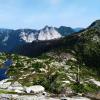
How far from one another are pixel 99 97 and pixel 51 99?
34.3m

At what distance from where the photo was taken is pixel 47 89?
650 feet

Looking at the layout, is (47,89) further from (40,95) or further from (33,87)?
(40,95)

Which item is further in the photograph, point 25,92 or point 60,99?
point 25,92

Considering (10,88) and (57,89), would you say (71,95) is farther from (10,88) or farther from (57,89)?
(10,88)

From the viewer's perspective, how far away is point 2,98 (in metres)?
160

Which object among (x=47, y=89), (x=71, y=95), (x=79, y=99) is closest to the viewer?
(x=79, y=99)

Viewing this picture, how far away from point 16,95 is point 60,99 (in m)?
21.2

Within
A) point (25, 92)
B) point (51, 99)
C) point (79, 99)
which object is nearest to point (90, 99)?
point (79, 99)

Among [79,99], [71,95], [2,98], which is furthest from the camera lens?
[71,95]

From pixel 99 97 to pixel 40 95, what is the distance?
109 feet

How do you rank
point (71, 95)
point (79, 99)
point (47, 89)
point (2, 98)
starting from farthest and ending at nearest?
1. point (47, 89)
2. point (71, 95)
3. point (79, 99)
4. point (2, 98)

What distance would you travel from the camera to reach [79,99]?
17175 centimetres

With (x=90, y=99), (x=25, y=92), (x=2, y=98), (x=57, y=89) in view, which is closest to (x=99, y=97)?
(x=90, y=99)

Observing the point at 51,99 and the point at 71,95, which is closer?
the point at 51,99
